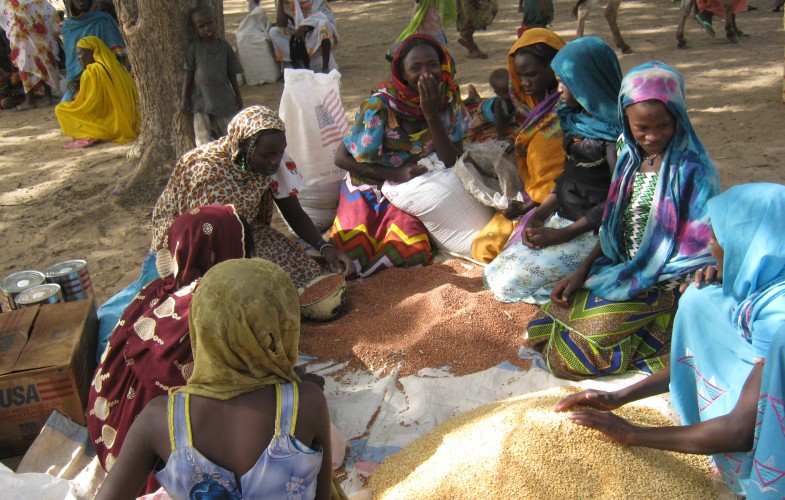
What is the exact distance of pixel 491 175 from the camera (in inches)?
159

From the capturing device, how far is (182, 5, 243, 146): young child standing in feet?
17.3

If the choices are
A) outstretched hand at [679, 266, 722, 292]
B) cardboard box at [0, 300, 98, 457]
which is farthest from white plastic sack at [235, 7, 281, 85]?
outstretched hand at [679, 266, 722, 292]

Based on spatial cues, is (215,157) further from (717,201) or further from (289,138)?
(717,201)

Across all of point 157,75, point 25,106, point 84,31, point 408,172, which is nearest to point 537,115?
point 408,172

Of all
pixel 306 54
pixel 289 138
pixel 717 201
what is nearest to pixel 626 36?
pixel 306 54

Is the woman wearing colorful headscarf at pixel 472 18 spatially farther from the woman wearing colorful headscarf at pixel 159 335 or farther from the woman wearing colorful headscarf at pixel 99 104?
the woman wearing colorful headscarf at pixel 159 335

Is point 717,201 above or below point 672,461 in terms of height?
above

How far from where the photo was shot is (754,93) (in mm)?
6113

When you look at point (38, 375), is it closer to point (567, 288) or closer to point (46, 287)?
point (46, 287)

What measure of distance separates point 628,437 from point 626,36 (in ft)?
24.9

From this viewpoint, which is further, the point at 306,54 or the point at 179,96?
the point at 306,54

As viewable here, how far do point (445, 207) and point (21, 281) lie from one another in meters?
2.22

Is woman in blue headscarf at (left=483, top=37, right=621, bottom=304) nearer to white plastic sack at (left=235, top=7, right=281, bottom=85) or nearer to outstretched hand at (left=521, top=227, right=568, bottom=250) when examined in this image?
outstretched hand at (left=521, top=227, right=568, bottom=250)

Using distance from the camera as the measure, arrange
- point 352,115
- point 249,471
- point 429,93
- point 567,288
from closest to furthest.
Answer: point 249,471 < point 567,288 < point 429,93 < point 352,115
